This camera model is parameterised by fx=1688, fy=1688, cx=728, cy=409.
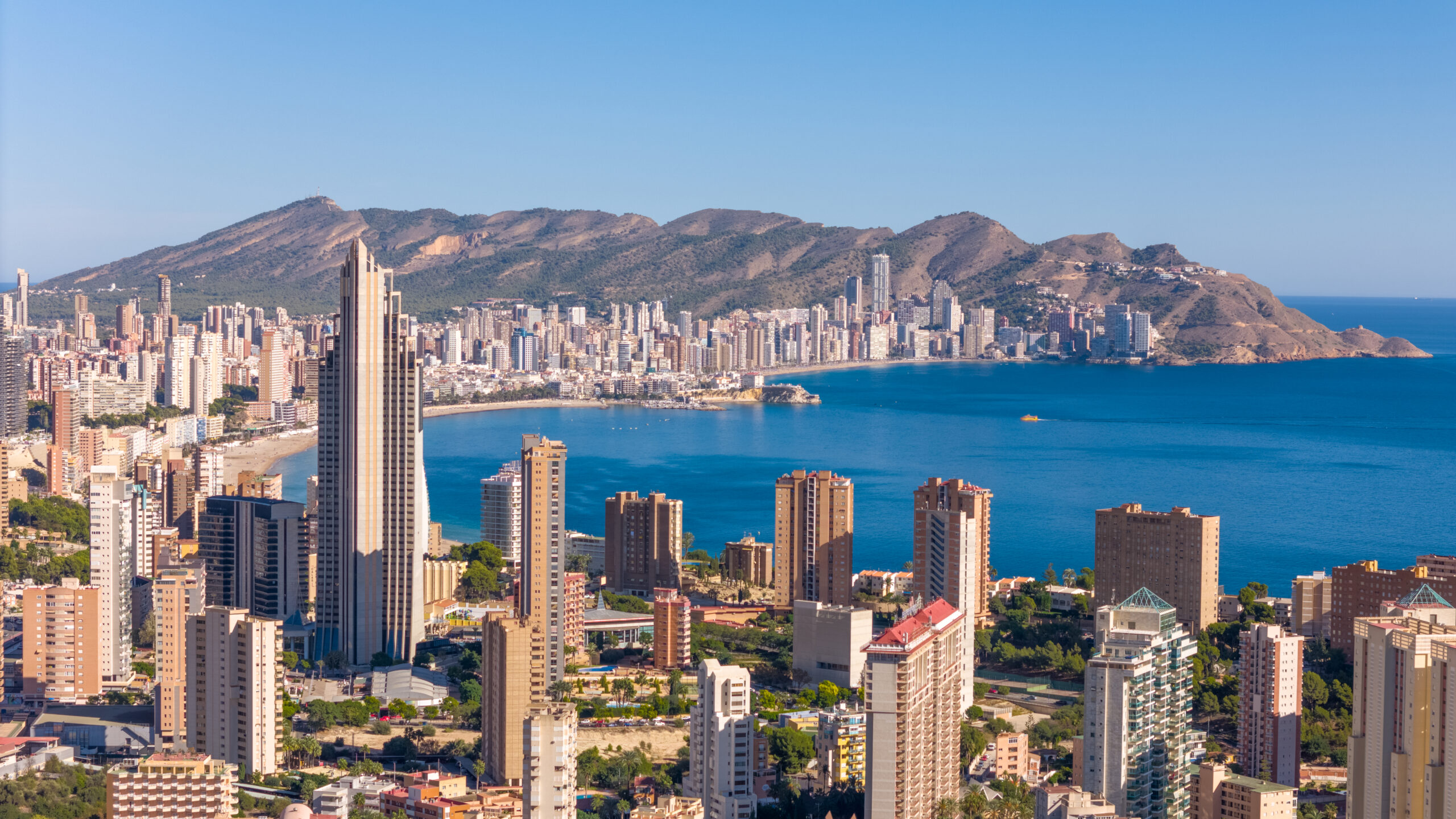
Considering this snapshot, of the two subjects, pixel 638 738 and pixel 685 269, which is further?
pixel 685 269

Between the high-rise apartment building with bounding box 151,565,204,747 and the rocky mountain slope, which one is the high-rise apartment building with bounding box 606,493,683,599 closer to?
the high-rise apartment building with bounding box 151,565,204,747

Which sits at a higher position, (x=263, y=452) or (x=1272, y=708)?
(x=263, y=452)

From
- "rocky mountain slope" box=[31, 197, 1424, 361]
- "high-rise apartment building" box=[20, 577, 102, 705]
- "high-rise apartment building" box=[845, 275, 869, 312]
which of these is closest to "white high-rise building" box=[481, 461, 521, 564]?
"high-rise apartment building" box=[20, 577, 102, 705]

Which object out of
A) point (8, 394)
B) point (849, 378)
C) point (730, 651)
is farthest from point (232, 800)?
point (849, 378)

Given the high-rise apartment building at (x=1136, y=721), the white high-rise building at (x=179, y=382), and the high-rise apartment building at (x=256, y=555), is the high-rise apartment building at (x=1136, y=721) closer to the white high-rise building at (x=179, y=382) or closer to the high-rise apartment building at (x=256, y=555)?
the high-rise apartment building at (x=256, y=555)

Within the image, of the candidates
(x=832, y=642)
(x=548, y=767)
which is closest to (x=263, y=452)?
(x=832, y=642)

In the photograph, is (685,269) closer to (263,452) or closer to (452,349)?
(452,349)

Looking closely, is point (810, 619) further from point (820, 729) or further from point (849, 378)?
point (849, 378)
